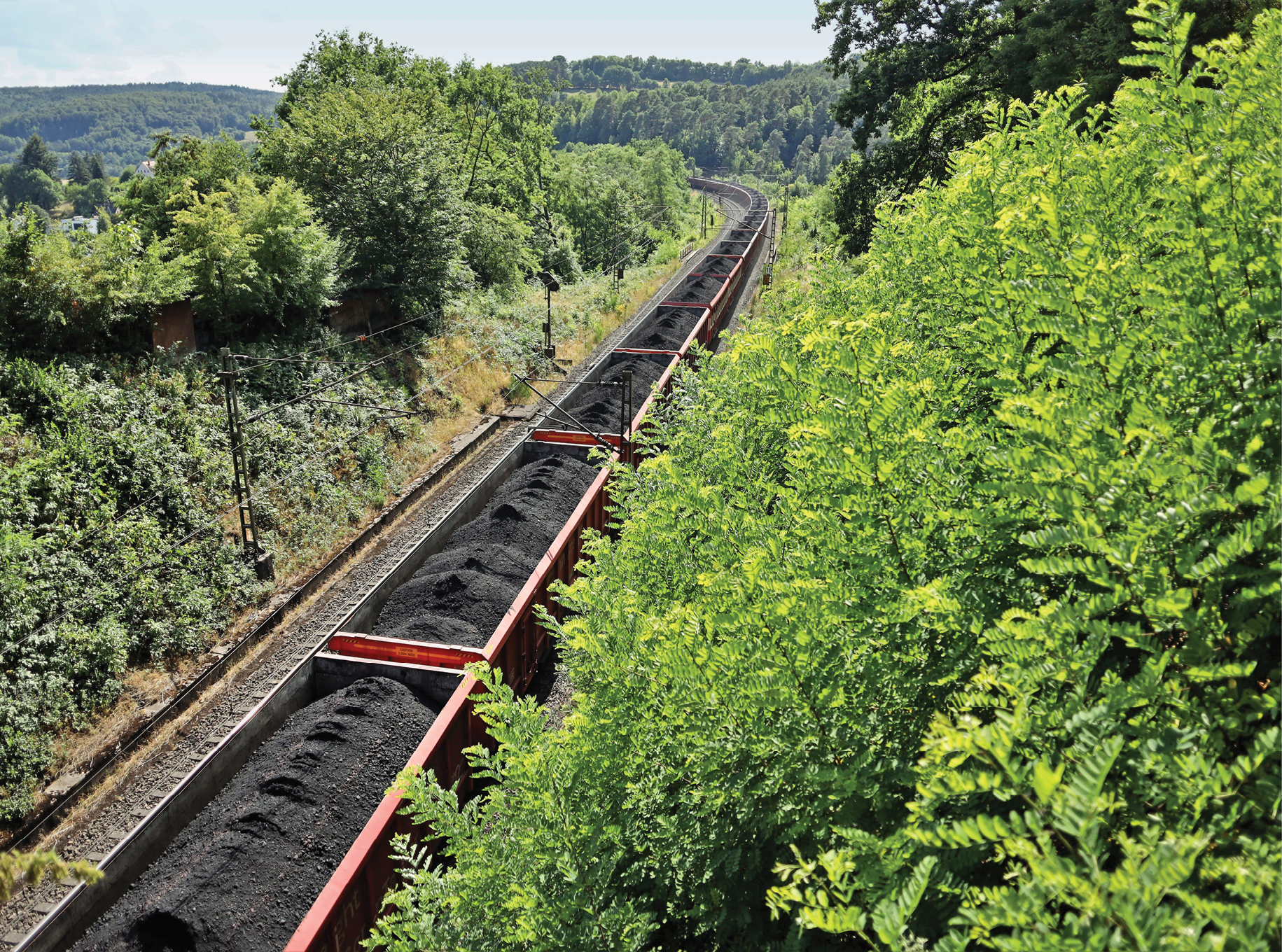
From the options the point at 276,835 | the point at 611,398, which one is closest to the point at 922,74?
the point at 611,398

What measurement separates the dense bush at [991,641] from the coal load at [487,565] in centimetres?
569

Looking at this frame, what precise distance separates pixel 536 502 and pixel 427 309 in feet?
54.7

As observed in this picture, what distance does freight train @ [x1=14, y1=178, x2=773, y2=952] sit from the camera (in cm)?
757

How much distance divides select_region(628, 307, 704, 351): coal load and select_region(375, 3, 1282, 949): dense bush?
20207 mm

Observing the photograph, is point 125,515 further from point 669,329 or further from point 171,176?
point 669,329

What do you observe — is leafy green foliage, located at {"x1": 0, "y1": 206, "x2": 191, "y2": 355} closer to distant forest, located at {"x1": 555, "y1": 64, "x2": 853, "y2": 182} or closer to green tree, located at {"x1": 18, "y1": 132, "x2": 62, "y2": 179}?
distant forest, located at {"x1": 555, "y1": 64, "x2": 853, "y2": 182}

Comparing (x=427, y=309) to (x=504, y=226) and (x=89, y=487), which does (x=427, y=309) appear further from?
(x=89, y=487)

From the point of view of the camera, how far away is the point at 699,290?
36.9m

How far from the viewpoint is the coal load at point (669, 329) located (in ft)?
90.1

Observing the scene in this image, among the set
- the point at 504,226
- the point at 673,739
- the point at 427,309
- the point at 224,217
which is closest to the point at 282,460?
the point at 224,217

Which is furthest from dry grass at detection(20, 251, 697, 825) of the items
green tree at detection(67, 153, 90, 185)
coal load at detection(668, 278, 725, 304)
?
green tree at detection(67, 153, 90, 185)

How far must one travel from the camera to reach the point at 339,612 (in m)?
16.4

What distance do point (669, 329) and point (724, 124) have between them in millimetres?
166254

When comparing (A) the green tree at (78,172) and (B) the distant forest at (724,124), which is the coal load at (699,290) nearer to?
(B) the distant forest at (724,124)
